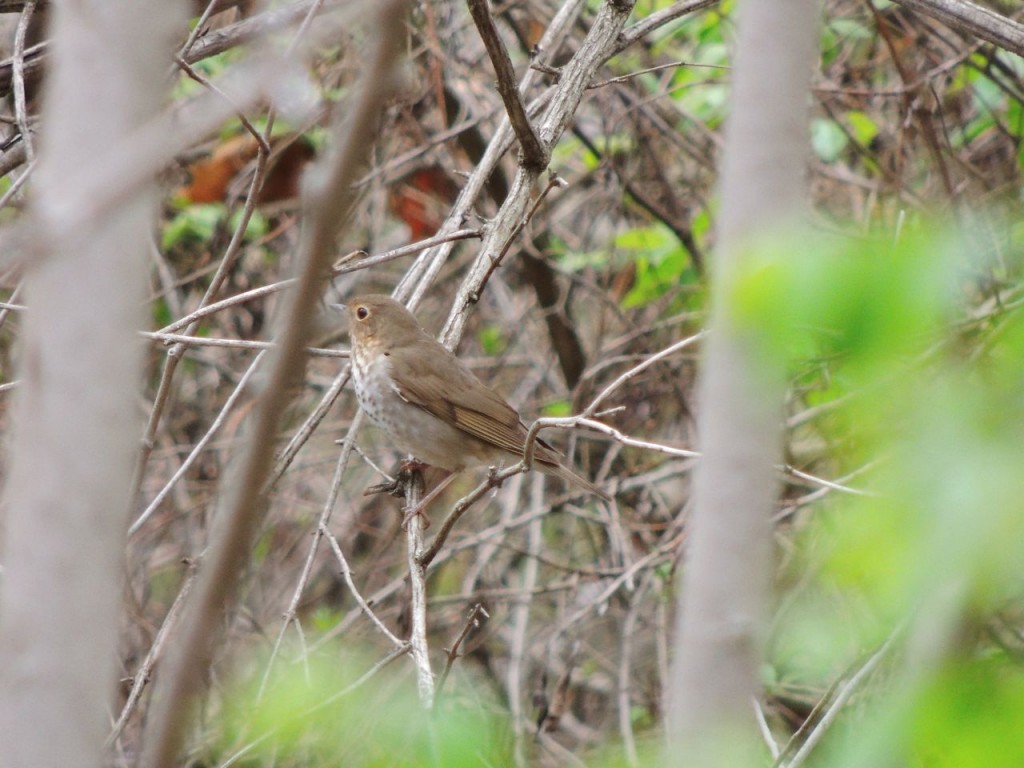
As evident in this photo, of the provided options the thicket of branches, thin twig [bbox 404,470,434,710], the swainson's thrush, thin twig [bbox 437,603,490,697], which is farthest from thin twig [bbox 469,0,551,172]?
thin twig [bbox 437,603,490,697]

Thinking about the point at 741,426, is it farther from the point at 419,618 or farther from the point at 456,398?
the point at 456,398

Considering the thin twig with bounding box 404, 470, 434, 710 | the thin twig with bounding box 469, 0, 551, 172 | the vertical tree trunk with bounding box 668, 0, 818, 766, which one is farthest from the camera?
the thin twig with bounding box 469, 0, 551, 172

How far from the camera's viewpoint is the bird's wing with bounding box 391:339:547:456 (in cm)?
495

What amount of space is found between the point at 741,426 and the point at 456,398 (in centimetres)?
396

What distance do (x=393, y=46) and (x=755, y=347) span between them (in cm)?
46

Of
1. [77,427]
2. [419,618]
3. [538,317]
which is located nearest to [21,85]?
[419,618]

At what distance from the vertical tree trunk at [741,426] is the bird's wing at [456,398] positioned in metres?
3.65

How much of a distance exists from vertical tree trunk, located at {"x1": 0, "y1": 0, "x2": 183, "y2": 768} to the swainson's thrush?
3.45 metres

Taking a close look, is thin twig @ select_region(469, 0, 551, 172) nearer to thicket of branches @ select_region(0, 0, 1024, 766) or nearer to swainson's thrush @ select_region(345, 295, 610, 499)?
thicket of branches @ select_region(0, 0, 1024, 766)

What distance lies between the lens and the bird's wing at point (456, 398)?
495cm

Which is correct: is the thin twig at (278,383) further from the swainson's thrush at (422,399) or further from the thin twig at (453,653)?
the swainson's thrush at (422,399)

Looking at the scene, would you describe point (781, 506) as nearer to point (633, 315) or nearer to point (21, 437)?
point (633, 315)

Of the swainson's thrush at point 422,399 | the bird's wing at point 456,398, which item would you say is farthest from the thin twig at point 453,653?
the bird's wing at point 456,398

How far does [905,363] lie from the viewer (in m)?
1.32
